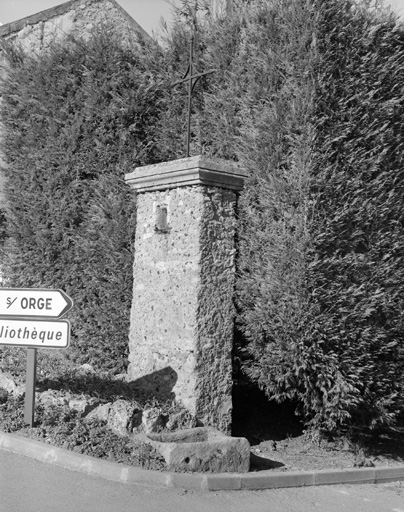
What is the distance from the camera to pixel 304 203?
6.80m

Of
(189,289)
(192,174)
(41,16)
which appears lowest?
(189,289)

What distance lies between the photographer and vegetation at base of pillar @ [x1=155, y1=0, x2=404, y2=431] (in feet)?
22.1

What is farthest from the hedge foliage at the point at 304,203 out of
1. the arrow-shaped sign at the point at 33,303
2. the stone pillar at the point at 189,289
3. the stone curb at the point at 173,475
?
the arrow-shaped sign at the point at 33,303

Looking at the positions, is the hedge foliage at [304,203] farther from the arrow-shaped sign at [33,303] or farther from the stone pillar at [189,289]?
the arrow-shaped sign at [33,303]

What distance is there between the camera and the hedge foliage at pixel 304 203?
6770 mm

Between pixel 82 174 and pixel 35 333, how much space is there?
10.4 ft

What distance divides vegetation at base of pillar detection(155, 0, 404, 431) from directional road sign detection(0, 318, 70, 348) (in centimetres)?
185

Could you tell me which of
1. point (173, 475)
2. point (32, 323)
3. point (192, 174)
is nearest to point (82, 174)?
point (192, 174)

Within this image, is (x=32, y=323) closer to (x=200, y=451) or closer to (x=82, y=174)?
(x=200, y=451)

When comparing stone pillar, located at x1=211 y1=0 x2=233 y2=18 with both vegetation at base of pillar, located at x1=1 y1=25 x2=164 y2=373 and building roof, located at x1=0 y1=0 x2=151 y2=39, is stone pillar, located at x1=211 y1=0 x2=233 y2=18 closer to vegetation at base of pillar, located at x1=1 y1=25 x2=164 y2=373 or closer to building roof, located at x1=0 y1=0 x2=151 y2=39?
vegetation at base of pillar, located at x1=1 y1=25 x2=164 y2=373

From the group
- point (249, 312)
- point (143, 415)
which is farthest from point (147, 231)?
point (143, 415)

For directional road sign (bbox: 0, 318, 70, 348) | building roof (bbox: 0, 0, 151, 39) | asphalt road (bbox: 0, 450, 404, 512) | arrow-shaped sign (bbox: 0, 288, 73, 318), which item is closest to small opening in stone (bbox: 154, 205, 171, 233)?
arrow-shaped sign (bbox: 0, 288, 73, 318)

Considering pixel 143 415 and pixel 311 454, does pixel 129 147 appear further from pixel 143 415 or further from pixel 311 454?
pixel 311 454

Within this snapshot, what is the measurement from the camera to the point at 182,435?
20.2 ft
